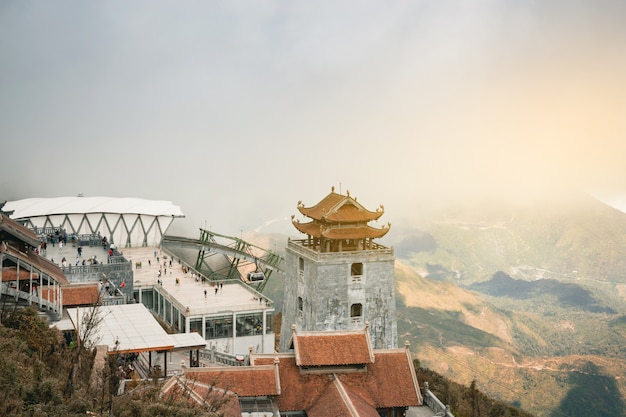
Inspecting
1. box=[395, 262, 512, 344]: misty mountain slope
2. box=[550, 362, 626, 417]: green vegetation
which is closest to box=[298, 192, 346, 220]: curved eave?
box=[550, 362, 626, 417]: green vegetation

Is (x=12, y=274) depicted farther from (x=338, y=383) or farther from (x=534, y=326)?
(x=534, y=326)

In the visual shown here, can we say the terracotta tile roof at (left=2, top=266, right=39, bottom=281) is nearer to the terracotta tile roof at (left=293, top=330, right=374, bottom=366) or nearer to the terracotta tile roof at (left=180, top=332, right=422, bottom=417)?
the terracotta tile roof at (left=180, top=332, right=422, bottom=417)

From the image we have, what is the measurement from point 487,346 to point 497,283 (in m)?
93.1

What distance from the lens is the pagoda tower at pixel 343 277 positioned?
158 ft

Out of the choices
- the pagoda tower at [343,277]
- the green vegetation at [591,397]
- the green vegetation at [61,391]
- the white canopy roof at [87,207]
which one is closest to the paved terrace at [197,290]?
the pagoda tower at [343,277]

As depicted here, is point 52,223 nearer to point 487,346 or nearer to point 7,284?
point 7,284

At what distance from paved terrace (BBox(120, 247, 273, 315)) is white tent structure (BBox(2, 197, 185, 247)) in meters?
11.4

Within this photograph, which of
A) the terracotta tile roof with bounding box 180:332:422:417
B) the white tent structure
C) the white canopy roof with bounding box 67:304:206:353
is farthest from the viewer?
the white tent structure

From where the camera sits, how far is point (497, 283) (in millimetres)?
186000

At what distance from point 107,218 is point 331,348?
5389 centimetres

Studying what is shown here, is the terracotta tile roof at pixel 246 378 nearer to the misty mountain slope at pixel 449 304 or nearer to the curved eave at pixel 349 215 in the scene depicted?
the curved eave at pixel 349 215

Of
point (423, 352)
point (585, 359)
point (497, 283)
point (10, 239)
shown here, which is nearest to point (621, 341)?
point (585, 359)

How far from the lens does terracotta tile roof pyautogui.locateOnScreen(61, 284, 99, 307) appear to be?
137 feet

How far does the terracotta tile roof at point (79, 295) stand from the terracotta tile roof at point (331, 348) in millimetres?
14045
